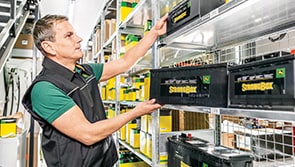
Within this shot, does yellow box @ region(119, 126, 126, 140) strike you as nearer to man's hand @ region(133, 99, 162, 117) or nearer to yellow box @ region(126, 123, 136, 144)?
yellow box @ region(126, 123, 136, 144)

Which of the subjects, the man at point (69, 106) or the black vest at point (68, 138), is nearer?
the man at point (69, 106)

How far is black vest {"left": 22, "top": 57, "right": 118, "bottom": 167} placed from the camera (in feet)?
4.47

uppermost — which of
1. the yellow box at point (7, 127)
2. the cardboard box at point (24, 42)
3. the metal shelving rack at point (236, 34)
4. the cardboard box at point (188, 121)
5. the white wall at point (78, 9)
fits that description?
the white wall at point (78, 9)

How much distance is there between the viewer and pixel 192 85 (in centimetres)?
117

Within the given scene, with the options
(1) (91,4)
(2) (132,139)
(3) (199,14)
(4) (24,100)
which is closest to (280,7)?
(3) (199,14)

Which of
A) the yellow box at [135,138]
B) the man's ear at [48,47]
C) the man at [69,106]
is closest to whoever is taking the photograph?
the man at [69,106]

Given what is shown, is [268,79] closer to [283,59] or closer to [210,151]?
[283,59]

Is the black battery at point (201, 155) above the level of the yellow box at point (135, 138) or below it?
above

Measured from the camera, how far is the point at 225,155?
3.55 feet

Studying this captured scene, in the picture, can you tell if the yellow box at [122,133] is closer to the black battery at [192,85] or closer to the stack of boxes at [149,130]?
the stack of boxes at [149,130]

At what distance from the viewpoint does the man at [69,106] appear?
126 centimetres

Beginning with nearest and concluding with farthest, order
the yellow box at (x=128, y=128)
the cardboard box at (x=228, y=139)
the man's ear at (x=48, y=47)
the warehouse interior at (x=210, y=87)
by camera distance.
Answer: the warehouse interior at (x=210, y=87)
the man's ear at (x=48, y=47)
the cardboard box at (x=228, y=139)
the yellow box at (x=128, y=128)

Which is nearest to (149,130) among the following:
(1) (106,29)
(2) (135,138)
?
(2) (135,138)

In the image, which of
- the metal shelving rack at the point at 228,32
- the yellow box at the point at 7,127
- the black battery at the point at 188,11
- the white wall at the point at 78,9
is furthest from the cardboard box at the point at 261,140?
the white wall at the point at 78,9
